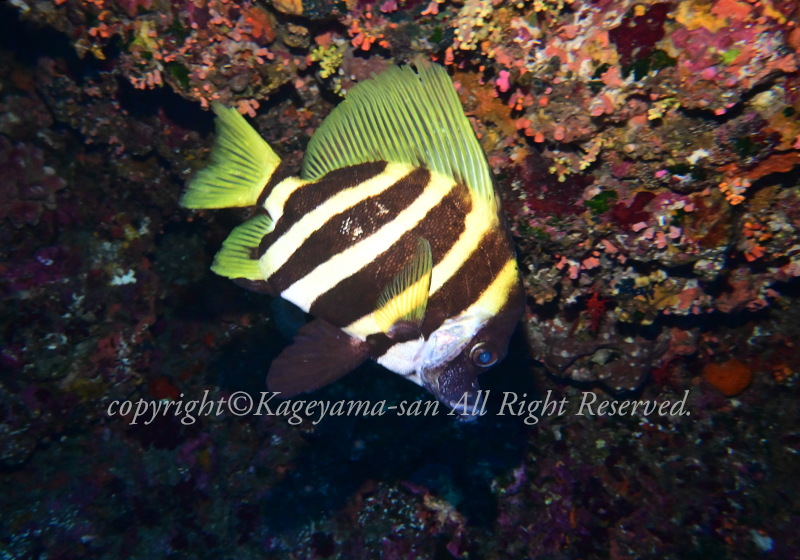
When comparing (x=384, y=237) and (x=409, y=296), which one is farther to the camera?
(x=384, y=237)

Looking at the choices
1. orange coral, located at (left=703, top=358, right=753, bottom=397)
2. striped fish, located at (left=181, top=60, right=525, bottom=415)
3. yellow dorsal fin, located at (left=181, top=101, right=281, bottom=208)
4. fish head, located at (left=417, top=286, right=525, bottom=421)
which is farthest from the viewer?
orange coral, located at (left=703, top=358, right=753, bottom=397)

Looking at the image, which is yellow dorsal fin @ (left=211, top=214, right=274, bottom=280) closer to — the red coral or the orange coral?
the red coral

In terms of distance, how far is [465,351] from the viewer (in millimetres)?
2262

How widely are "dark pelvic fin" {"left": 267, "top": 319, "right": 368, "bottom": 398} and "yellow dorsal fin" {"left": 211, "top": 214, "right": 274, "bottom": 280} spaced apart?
52 cm

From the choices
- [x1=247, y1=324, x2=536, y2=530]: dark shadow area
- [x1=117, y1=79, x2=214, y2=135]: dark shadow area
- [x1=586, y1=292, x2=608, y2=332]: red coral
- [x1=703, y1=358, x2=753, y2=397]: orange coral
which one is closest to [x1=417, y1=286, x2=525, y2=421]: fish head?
[x1=586, y1=292, x2=608, y2=332]: red coral

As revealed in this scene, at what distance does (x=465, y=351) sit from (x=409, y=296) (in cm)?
46

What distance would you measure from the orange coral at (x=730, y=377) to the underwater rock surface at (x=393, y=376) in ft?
0.08

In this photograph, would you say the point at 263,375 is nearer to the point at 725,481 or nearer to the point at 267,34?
the point at 267,34

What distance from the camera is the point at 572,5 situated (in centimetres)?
247

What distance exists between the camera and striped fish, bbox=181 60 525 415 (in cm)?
212

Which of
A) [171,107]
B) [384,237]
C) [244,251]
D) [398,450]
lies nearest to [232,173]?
[244,251]

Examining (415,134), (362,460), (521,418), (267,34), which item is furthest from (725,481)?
(267,34)

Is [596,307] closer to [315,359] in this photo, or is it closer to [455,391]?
[455,391]

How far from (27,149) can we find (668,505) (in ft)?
25.1
